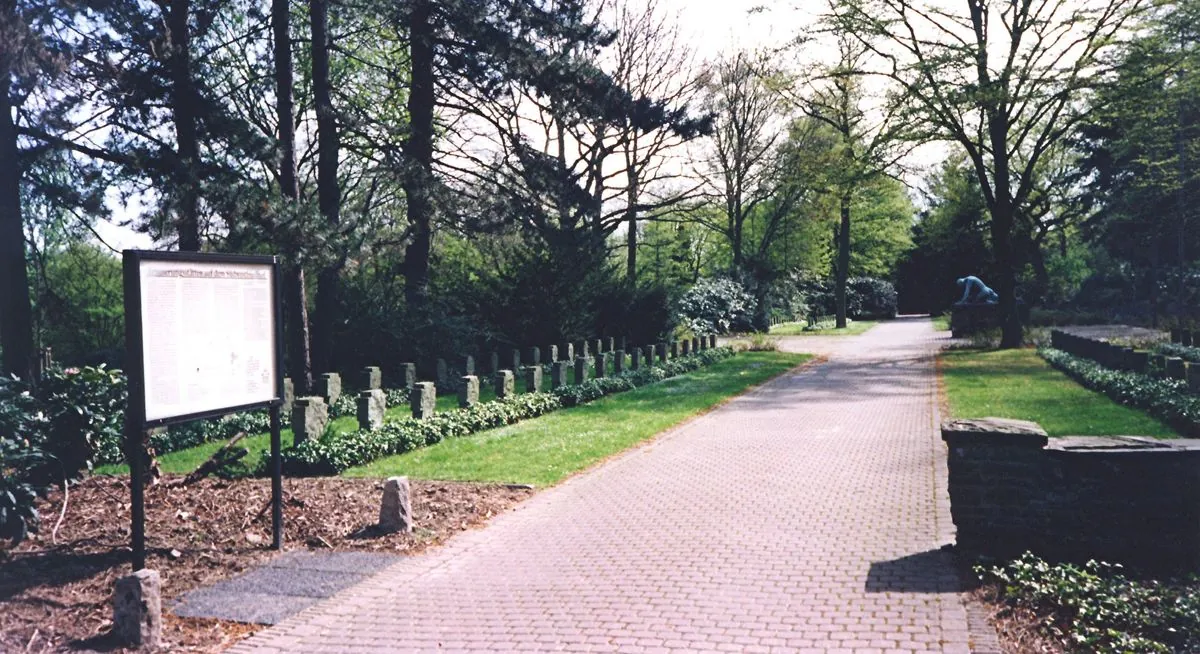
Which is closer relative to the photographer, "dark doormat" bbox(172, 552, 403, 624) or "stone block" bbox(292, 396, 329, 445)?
"dark doormat" bbox(172, 552, 403, 624)

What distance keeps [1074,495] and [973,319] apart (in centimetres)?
3094

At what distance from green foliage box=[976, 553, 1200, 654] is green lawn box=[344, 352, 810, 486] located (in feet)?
17.2

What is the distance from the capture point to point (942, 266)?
69438mm

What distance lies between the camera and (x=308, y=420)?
1125 cm

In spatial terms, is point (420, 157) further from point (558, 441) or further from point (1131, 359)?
point (1131, 359)

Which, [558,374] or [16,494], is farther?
[558,374]

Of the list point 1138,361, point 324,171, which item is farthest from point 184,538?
point 1138,361

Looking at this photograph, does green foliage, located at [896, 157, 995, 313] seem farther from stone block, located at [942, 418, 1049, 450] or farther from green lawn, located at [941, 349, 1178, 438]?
stone block, located at [942, 418, 1049, 450]

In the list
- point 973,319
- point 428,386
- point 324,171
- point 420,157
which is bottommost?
point 428,386

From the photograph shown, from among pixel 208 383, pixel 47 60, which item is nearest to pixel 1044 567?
pixel 208 383

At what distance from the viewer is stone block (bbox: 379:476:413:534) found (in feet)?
24.8

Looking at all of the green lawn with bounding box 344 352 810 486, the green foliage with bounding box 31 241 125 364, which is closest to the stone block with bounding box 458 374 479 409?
the green lawn with bounding box 344 352 810 486

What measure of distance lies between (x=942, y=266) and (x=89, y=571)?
230ft

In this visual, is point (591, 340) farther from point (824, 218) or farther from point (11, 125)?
point (824, 218)
